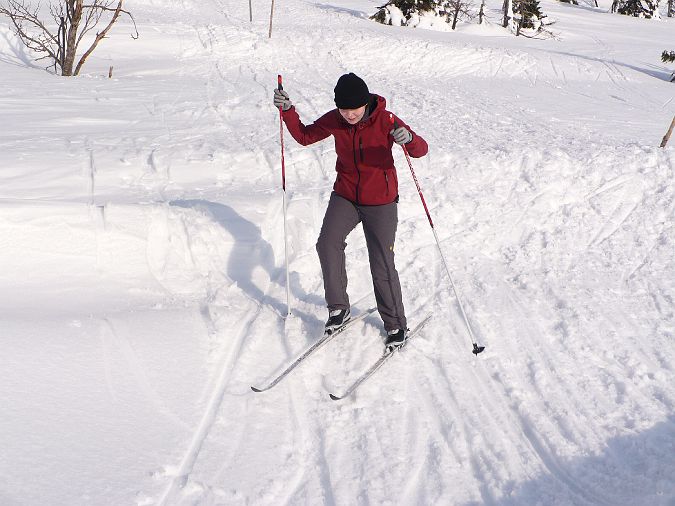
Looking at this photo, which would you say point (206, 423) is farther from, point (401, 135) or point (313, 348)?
point (401, 135)

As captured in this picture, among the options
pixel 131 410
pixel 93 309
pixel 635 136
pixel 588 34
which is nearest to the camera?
pixel 131 410

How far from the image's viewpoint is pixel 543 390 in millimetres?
4238

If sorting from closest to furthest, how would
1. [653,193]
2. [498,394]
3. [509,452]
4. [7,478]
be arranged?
[7,478]
[509,452]
[498,394]
[653,193]

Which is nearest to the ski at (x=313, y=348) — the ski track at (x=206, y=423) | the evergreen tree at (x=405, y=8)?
the ski track at (x=206, y=423)

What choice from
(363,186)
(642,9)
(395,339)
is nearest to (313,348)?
(395,339)

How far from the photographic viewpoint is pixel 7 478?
321 cm

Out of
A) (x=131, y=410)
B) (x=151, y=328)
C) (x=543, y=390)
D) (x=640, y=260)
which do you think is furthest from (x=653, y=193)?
(x=131, y=410)

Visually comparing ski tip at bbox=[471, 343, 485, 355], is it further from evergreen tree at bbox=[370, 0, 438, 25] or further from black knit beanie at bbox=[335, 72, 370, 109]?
evergreen tree at bbox=[370, 0, 438, 25]

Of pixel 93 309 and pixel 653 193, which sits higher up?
pixel 653 193

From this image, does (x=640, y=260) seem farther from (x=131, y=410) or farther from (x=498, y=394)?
(x=131, y=410)

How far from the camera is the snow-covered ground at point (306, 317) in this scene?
137 inches

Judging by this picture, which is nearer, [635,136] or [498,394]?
[498,394]

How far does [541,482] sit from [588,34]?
2946 cm

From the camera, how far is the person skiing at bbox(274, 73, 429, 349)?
13.9 feet
